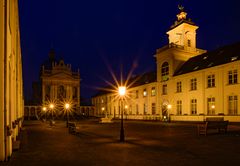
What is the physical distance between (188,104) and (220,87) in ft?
24.4

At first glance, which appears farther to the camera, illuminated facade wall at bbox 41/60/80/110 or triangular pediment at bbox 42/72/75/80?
triangular pediment at bbox 42/72/75/80

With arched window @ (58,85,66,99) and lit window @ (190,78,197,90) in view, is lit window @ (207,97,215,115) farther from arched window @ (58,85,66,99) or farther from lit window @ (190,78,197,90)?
arched window @ (58,85,66,99)

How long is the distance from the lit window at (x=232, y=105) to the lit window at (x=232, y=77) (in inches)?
81.7

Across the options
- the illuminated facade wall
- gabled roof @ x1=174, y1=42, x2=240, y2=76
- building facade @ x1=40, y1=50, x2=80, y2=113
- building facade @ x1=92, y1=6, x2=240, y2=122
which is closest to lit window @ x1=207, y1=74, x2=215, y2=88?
building facade @ x1=92, y1=6, x2=240, y2=122

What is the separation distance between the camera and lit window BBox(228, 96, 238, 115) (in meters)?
33.3

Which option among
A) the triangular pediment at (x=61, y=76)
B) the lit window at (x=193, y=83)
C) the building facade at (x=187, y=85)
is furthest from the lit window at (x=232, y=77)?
the triangular pediment at (x=61, y=76)

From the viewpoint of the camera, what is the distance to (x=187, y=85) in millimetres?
42625

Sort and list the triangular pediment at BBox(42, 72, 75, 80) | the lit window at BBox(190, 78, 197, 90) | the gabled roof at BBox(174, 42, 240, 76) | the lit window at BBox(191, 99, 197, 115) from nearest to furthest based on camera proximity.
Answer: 1. the gabled roof at BBox(174, 42, 240, 76)
2. the lit window at BBox(191, 99, 197, 115)
3. the lit window at BBox(190, 78, 197, 90)
4. the triangular pediment at BBox(42, 72, 75, 80)

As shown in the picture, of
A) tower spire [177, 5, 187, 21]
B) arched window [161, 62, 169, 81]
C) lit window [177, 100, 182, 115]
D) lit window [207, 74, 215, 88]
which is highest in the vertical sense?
tower spire [177, 5, 187, 21]

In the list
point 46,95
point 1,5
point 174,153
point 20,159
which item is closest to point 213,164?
point 174,153

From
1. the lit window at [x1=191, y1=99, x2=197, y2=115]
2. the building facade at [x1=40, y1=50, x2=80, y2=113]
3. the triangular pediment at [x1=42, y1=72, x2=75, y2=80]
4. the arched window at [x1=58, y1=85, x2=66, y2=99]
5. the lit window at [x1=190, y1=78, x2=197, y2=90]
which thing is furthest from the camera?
the arched window at [x1=58, y1=85, x2=66, y2=99]

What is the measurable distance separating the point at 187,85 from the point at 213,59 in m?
5.88

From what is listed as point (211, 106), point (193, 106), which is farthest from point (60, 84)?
point (211, 106)

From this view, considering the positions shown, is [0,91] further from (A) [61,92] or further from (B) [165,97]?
(A) [61,92]
